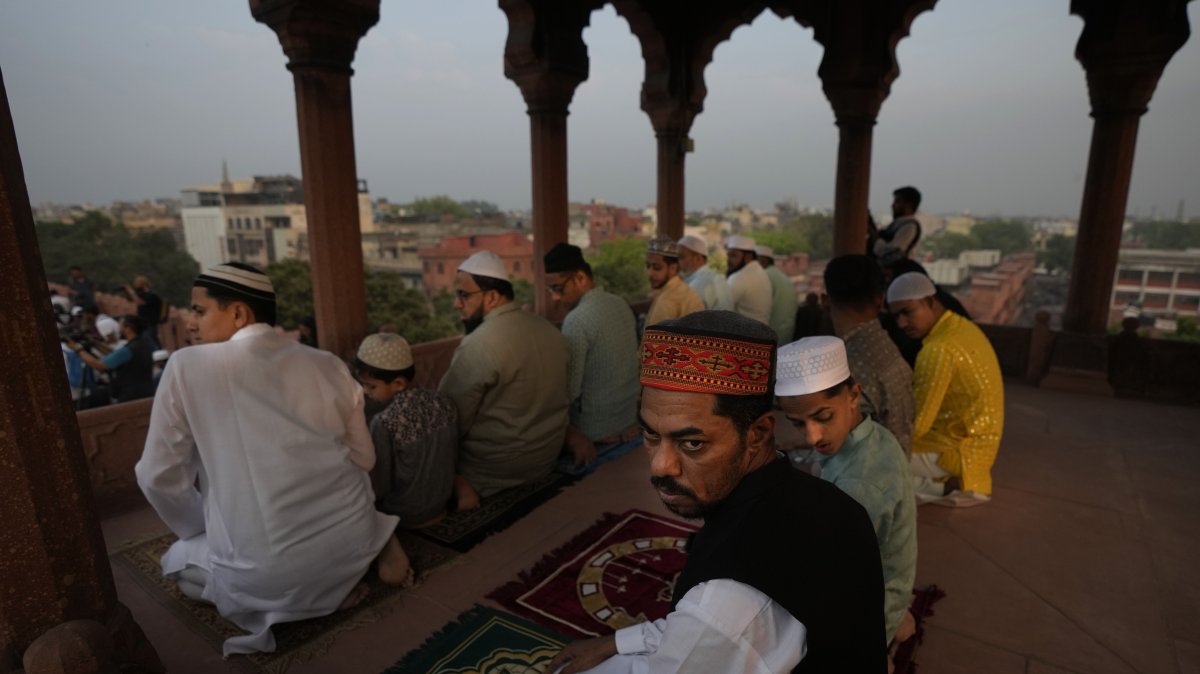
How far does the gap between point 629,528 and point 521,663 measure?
3.45ft

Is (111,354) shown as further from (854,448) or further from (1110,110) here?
(1110,110)

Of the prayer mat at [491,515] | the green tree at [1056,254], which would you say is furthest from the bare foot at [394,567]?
the green tree at [1056,254]

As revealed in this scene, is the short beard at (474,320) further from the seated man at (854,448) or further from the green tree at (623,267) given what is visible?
the green tree at (623,267)

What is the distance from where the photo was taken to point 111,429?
3.28 m

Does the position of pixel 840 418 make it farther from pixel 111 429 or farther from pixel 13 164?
pixel 111 429

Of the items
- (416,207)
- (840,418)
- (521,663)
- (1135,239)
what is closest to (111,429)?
(521,663)

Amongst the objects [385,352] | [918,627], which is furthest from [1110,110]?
[385,352]

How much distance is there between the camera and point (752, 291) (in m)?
5.62

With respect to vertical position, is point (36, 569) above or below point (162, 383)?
below

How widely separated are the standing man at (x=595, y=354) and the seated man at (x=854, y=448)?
2.37 metres

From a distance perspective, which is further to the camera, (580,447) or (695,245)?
(695,245)

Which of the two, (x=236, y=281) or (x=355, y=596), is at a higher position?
(x=236, y=281)

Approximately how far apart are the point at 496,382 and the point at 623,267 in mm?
39950

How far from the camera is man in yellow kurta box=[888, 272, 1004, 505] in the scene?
3.02 meters
